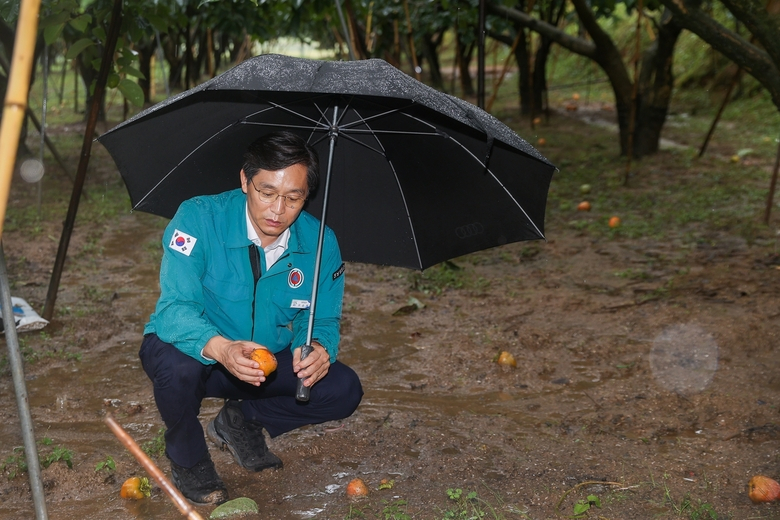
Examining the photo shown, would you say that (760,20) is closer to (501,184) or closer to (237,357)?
(501,184)

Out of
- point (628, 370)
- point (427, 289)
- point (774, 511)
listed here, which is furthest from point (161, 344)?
point (427, 289)

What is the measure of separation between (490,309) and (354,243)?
191 centimetres

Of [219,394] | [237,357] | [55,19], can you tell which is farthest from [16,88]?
[55,19]

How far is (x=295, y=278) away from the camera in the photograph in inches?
106

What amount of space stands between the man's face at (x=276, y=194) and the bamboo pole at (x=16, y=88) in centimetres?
158

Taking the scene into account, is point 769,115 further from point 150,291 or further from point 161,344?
point 161,344

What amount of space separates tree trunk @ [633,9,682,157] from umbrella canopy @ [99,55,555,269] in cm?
606

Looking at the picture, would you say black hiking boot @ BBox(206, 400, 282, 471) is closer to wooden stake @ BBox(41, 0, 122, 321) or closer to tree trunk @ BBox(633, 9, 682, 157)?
wooden stake @ BBox(41, 0, 122, 321)

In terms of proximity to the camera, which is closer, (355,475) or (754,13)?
(355,475)

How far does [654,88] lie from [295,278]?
7.04m

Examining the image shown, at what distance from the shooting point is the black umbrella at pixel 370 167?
8.72 feet

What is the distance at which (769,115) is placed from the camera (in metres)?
11.0

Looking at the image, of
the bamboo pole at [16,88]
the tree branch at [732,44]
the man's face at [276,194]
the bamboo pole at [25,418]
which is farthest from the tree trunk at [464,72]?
the bamboo pole at [16,88]

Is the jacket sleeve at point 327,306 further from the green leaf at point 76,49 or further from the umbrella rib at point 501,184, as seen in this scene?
the green leaf at point 76,49
